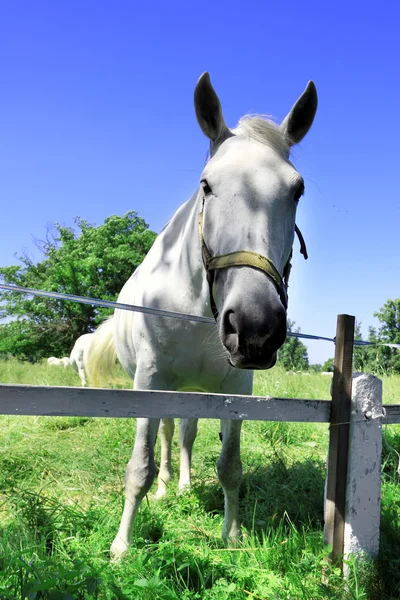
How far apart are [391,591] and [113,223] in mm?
29913

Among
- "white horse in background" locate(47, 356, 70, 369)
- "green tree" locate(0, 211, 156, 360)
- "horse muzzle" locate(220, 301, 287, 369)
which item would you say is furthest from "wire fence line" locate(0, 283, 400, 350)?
"green tree" locate(0, 211, 156, 360)

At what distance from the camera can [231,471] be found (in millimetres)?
3289

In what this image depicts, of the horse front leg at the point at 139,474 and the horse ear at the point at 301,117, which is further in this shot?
the horse front leg at the point at 139,474

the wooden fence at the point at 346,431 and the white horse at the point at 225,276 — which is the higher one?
the white horse at the point at 225,276

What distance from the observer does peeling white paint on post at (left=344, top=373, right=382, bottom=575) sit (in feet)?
8.45

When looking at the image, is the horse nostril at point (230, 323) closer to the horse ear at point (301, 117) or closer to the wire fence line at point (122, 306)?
the wire fence line at point (122, 306)

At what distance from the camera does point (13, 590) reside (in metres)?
1.95

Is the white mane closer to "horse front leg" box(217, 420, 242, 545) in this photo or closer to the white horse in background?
"horse front leg" box(217, 420, 242, 545)

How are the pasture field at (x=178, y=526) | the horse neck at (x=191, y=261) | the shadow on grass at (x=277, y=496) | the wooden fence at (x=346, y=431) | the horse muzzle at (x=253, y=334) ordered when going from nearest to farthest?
the horse muzzle at (x=253, y=334) → the pasture field at (x=178, y=526) → the wooden fence at (x=346, y=431) → the horse neck at (x=191, y=261) → the shadow on grass at (x=277, y=496)

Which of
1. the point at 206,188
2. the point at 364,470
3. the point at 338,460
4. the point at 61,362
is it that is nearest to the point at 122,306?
the point at 206,188

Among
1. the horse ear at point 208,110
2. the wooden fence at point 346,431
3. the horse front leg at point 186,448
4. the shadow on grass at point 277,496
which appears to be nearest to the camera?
the wooden fence at point 346,431

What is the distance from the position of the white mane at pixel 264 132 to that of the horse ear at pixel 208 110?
12 centimetres

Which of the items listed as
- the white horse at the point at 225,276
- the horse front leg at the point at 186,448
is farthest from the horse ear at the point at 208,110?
the horse front leg at the point at 186,448

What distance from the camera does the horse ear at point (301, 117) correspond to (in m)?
2.81
